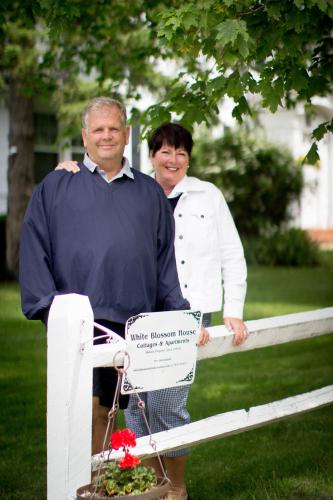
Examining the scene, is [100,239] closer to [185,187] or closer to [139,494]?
[185,187]

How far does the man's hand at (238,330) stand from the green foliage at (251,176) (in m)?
15.6

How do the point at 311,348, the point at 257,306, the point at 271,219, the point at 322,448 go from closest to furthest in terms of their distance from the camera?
the point at 322,448 < the point at 311,348 < the point at 257,306 < the point at 271,219

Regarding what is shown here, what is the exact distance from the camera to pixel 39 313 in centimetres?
393

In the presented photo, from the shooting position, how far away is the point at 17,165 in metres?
16.6

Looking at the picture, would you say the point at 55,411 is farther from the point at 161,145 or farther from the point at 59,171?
the point at 161,145

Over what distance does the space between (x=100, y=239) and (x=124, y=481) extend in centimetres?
112

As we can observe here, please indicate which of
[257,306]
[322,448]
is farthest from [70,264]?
[257,306]

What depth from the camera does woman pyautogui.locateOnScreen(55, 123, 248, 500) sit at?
4.57 m

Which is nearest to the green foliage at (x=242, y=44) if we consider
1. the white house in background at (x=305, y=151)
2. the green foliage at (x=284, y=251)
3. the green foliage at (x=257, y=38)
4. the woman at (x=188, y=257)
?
the green foliage at (x=257, y=38)

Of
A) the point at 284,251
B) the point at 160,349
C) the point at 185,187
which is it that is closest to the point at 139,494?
the point at 160,349

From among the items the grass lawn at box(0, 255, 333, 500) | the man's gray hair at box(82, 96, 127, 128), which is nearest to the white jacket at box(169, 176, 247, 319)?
the man's gray hair at box(82, 96, 127, 128)

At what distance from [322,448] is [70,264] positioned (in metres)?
2.80

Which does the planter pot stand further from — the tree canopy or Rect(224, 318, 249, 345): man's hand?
the tree canopy

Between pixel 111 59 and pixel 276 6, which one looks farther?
pixel 111 59
